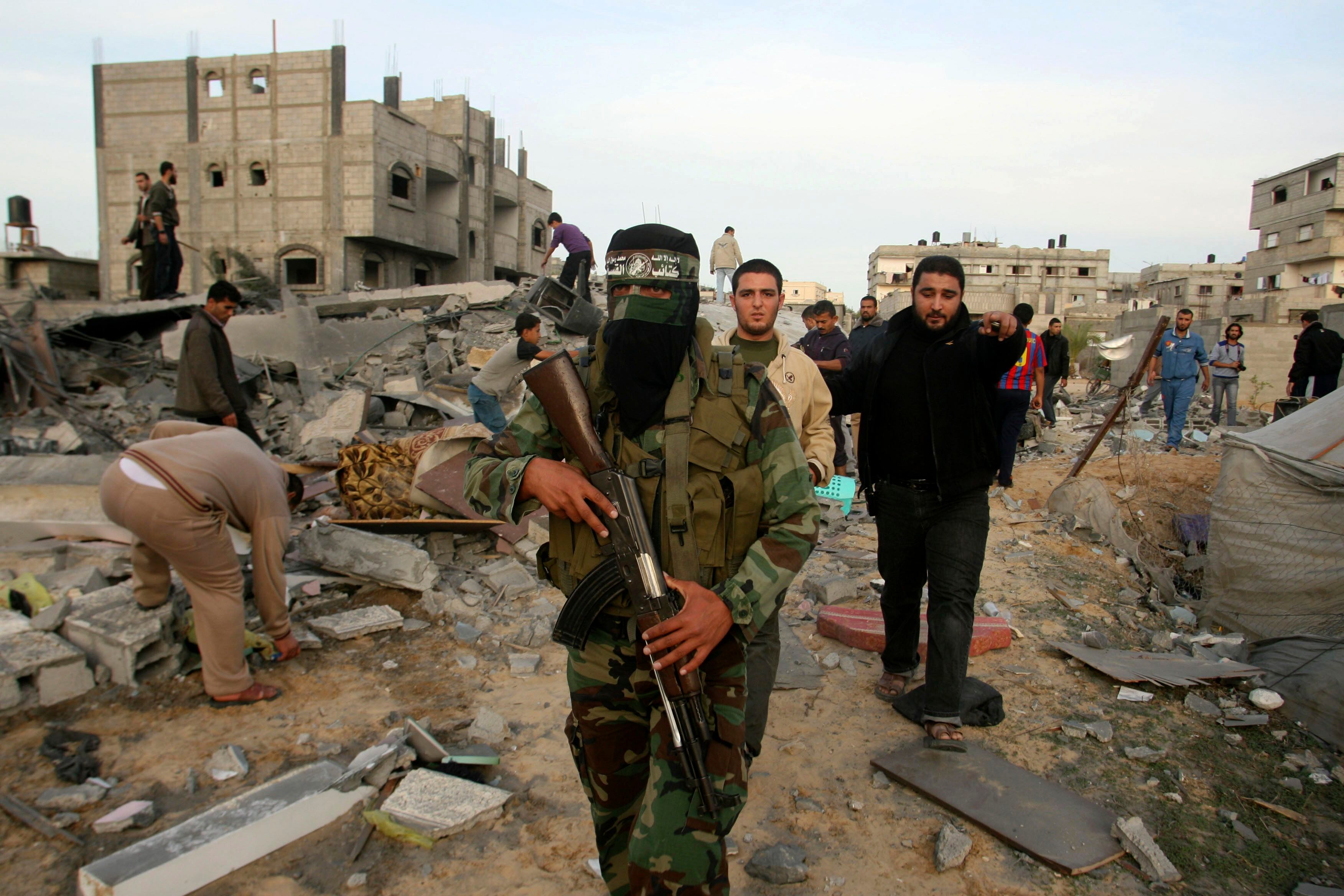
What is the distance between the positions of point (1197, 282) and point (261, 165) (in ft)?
162

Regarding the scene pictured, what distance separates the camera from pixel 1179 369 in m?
8.43

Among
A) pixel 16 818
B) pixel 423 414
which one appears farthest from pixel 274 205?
pixel 16 818

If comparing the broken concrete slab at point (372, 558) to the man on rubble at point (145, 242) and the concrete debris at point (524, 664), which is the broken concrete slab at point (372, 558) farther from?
the man on rubble at point (145, 242)

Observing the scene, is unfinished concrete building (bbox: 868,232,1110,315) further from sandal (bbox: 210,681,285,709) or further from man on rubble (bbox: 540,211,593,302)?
sandal (bbox: 210,681,285,709)

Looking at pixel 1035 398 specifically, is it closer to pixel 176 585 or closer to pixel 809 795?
pixel 809 795

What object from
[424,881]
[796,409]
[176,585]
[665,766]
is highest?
[796,409]

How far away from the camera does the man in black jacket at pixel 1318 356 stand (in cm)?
935

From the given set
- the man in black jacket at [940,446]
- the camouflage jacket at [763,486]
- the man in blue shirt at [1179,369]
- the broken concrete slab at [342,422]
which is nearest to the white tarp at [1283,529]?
the man in black jacket at [940,446]

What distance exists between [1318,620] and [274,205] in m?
27.4

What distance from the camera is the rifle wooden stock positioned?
1.68 metres

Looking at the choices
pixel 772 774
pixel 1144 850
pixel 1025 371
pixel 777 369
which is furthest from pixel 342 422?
pixel 1144 850

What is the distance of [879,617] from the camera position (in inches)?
164

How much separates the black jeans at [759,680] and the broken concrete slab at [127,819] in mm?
2041

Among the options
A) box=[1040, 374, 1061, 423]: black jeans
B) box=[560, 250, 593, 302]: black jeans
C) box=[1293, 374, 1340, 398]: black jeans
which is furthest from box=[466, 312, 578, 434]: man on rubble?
box=[1293, 374, 1340, 398]: black jeans
